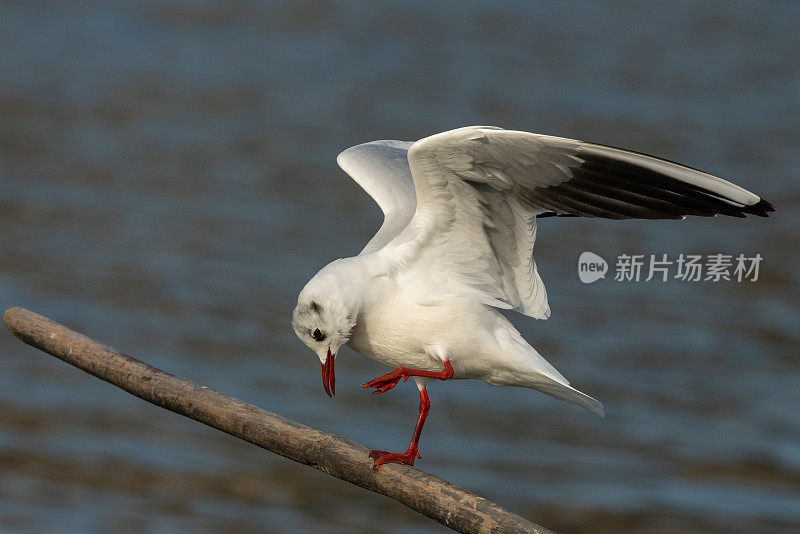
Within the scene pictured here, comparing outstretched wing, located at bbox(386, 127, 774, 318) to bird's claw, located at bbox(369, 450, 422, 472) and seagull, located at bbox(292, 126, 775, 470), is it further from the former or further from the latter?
bird's claw, located at bbox(369, 450, 422, 472)

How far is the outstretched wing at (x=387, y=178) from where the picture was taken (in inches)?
159

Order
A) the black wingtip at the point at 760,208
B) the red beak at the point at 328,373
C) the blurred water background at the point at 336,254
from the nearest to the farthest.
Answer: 1. the black wingtip at the point at 760,208
2. the red beak at the point at 328,373
3. the blurred water background at the point at 336,254

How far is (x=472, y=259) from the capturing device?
3.62m

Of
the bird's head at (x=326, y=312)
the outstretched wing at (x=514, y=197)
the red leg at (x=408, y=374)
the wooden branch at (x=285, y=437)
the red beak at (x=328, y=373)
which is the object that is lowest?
the wooden branch at (x=285, y=437)

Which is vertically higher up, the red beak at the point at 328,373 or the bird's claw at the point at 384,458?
the red beak at the point at 328,373

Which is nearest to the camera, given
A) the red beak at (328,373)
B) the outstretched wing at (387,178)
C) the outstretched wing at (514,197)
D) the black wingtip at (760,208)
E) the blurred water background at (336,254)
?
the black wingtip at (760,208)

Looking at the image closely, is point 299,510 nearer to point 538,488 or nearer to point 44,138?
point 538,488

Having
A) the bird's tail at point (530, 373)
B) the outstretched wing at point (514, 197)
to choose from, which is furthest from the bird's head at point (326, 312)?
the bird's tail at point (530, 373)

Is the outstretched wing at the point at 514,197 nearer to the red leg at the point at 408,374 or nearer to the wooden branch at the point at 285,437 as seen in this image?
the red leg at the point at 408,374

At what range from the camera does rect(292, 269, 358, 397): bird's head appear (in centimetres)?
334

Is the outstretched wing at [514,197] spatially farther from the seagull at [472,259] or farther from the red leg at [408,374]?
the red leg at [408,374]

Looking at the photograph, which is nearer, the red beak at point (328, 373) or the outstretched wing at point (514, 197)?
the outstretched wing at point (514, 197)

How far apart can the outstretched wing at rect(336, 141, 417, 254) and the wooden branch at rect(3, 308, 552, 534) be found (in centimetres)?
76

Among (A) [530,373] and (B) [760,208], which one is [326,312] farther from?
(B) [760,208]
